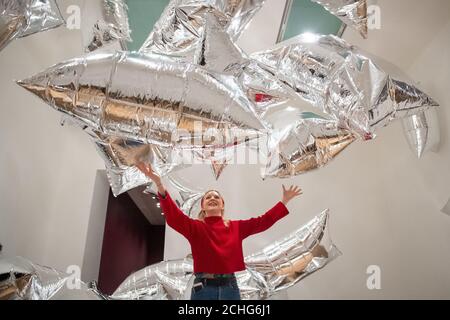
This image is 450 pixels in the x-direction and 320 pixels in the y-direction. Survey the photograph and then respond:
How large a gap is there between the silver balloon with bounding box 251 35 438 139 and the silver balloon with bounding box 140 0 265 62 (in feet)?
0.46

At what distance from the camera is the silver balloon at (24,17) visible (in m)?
0.87

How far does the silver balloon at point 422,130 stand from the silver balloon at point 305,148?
→ 375mm

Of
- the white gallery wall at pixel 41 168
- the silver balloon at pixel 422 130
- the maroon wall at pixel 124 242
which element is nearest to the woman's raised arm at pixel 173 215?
the silver balloon at pixel 422 130

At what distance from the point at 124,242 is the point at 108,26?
2.13 m

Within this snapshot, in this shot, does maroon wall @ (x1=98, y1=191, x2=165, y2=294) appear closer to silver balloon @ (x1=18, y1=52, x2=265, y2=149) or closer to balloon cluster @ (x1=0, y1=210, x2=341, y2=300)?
balloon cluster @ (x1=0, y1=210, x2=341, y2=300)

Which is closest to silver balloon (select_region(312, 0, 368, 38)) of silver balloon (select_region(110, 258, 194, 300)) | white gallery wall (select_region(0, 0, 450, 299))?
white gallery wall (select_region(0, 0, 450, 299))

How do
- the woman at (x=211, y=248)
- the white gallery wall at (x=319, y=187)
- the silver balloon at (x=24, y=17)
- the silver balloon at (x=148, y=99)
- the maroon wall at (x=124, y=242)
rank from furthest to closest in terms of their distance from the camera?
the maroon wall at (x=124, y=242)
the white gallery wall at (x=319, y=187)
the woman at (x=211, y=248)
the silver balloon at (x=24, y=17)
the silver balloon at (x=148, y=99)

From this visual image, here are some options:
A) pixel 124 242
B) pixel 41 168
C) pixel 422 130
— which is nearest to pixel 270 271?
pixel 422 130

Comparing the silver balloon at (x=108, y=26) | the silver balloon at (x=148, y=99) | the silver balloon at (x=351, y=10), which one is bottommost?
the silver balloon at (x=148, y=99)

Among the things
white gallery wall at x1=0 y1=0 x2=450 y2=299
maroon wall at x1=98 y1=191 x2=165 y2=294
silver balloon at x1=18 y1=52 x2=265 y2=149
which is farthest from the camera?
maroon wall at x1=98 y1=191 x2=165 y2=294

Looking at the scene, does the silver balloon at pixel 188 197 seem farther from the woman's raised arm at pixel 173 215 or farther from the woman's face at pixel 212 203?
the woman's raised arm at pixel 173 215

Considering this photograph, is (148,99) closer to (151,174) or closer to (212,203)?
(151,174)

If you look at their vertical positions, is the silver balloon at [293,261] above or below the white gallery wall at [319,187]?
below

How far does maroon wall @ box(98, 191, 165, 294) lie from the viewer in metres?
2.39
